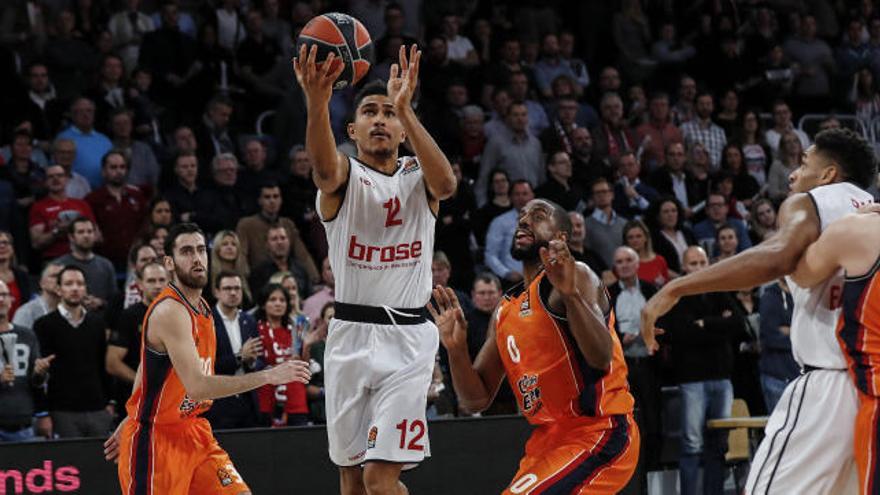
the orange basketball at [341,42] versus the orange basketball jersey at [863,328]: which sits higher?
the orange basketball at [341,42]

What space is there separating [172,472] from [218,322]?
282 centimetres

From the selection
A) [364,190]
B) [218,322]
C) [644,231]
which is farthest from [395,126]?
[644,231]

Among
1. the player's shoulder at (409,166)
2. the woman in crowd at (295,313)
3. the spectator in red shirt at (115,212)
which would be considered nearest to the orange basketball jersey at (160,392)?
the player's shoulder at (409,166)

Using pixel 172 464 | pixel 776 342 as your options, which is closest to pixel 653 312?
pixel 172 464

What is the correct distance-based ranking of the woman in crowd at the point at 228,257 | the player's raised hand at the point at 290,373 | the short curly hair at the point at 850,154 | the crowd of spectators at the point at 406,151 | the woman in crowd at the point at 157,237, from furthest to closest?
the woman in crowd at the point at 228,257 → the woman in crowd at the point at 157,237 → the crowd of spectators at the point at 406,151 → the player's raised hand at the point at 290,373 → the short curly hair at the point at 850,154

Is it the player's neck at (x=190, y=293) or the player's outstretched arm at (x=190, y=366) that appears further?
the player's neck at (x=190, y=293)

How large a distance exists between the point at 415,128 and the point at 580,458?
74.4 inches

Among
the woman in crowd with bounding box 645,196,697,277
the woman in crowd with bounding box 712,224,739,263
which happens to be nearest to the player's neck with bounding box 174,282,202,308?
the woman in crowd with bounding box 645,196,697,277

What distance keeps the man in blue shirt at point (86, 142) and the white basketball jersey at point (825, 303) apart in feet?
29.4

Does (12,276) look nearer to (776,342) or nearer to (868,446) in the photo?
(776,342)

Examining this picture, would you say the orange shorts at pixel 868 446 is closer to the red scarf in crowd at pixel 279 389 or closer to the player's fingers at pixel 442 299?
the player's fingers at pixel 442 299

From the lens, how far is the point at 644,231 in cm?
1357

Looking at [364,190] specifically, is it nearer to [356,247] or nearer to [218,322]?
[356,247]

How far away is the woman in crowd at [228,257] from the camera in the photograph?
11969 millimetres
